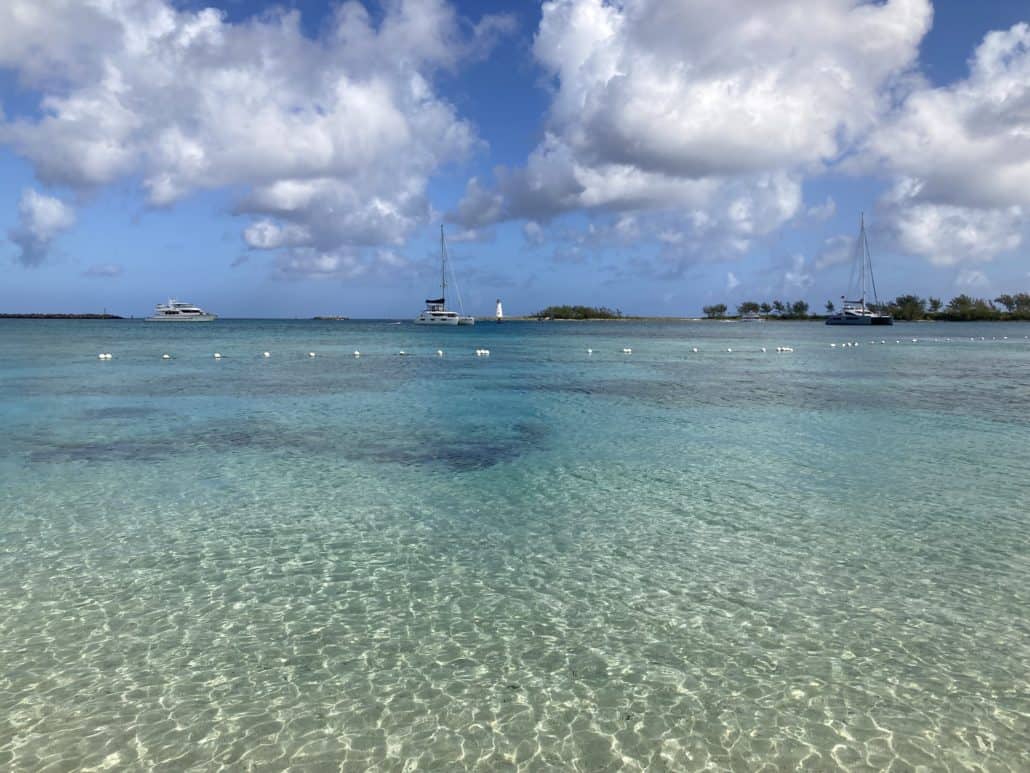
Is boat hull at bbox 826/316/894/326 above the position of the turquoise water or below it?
above

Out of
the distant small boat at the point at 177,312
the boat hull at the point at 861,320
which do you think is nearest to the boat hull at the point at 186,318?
the distant small boat at the point at 177,312

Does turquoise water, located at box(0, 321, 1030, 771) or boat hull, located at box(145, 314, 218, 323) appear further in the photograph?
boat hull, located at box(145, 314, 218, 323)

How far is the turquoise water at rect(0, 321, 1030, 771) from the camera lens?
6.25m

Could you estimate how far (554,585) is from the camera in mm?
9570

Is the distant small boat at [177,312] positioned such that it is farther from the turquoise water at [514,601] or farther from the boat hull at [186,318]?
the turquoise water at [514,601]

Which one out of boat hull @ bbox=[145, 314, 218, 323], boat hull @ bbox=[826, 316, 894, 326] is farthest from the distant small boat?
boat hull @ bbox=[826, 316, 894, 326]

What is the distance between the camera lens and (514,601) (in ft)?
29.7

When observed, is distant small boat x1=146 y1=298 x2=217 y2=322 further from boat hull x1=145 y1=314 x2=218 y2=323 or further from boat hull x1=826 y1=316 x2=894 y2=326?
boat hull x1=826 y1=316 x2=894 y2=326

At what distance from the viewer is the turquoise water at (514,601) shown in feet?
20.5

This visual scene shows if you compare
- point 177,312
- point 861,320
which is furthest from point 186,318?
point 861,320

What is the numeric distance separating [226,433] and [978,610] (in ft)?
62.4

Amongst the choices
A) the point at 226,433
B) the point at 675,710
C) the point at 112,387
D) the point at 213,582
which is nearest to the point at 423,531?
the point at 213,582

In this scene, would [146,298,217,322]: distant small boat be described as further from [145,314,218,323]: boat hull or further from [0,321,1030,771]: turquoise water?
[0,321,1030,771]: turquoise water

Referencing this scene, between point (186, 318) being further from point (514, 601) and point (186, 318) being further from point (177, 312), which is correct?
point (514, 601)
